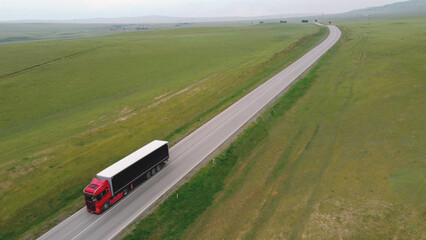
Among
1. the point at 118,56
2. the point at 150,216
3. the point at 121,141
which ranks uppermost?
the point at 118,56

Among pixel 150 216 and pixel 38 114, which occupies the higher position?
pixel 38 114

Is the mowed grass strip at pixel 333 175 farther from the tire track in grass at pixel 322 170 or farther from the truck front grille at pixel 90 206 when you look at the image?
the truck front grille at pixel 90 206

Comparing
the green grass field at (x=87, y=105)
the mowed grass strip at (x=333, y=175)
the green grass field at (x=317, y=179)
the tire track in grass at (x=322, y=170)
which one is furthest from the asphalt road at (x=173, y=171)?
the tire track in grass at (x=322, y=170)

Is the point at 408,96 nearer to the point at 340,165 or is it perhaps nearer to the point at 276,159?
the point at 340,165

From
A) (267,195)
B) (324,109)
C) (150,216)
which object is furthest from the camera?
(324,109)

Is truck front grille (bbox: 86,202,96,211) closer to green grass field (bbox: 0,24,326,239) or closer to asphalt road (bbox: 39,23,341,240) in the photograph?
asphalt road (bbox: 39,23,341,240)

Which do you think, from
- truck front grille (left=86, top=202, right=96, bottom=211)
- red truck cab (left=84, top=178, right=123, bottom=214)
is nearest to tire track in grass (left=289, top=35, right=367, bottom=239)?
red truck cab (left=84, top=178, right=123, bottom=214)

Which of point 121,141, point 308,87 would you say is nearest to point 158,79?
point 121,141
